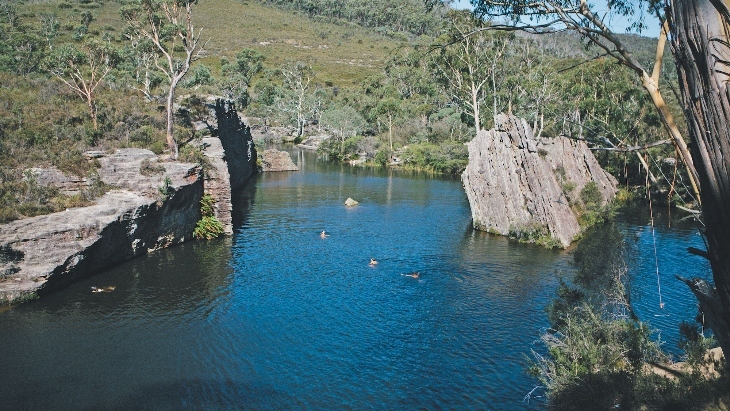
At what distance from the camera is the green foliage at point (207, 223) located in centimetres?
3966

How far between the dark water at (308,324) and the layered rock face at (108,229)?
3.44 ft

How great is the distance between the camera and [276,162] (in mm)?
79812

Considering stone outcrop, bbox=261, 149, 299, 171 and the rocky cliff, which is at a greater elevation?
stone outcrop, bbox=261, 149, 299, 171

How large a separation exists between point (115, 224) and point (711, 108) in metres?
31.0

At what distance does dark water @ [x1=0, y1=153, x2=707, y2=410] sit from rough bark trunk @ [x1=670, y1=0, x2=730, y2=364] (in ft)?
42.0

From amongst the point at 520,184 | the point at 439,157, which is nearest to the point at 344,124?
the point at 439,157

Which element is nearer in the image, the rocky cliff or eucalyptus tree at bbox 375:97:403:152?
the rocky cliff

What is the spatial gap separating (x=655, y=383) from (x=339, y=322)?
1366 cm

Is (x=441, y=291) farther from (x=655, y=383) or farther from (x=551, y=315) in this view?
(x=655, y=383)

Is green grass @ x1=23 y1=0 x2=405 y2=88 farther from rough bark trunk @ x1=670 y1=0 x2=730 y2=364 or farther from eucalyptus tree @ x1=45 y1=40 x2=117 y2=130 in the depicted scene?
rough bark trunk @ x1=670 y1=0 x2=730 y2=364

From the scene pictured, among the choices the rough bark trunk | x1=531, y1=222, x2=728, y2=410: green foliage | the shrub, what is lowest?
x1=531, y1=222, x2=728, y2=410: green foliage

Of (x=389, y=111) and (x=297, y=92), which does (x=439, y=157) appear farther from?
(x=297, y=92)

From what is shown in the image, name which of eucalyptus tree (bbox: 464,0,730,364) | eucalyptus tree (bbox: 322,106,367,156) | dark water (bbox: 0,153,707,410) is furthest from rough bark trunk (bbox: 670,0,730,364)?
eucalyptus tree (bbox: 322,106,367,156)

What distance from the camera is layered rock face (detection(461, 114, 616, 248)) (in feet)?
131
